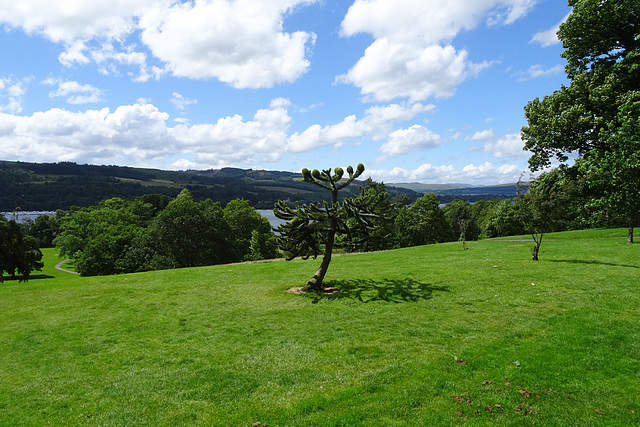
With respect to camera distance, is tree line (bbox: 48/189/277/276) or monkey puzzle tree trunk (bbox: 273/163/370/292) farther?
tree line (bbox: 48/189/277/276)

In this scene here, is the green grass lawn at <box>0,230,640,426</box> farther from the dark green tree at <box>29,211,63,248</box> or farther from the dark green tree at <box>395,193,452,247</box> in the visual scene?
the dark green tree at <box>29,211,63,248</box>

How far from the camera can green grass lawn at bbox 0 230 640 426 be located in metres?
6.54

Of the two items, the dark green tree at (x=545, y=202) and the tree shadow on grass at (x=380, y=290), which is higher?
the dark green tree at (x=545, y=202)

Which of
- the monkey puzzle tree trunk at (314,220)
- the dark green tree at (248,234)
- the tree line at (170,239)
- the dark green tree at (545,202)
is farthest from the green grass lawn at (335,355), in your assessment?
the dark green tree at (248,234)

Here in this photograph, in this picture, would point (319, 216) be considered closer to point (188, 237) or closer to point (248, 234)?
point (188, 237)

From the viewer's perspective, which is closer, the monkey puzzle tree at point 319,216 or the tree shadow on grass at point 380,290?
the tree shadow on grass at point 380,290

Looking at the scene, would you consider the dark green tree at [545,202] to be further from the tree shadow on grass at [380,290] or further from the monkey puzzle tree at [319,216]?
the monkey puzzle tree at [319,216]

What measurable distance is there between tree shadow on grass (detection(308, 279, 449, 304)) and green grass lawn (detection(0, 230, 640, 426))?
125 mm

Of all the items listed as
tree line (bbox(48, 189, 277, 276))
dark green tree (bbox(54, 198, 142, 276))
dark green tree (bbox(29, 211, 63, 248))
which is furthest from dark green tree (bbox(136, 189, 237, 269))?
dark green tree (bbox(29, 211, 63, 248))

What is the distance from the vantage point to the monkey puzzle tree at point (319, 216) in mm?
15539

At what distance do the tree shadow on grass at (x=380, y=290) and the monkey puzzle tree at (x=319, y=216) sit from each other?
1.40m

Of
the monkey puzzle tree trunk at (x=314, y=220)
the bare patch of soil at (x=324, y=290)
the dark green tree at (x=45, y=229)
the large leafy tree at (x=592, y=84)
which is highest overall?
the large leafy tree at (x=592, y=84)

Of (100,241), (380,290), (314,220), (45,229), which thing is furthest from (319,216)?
(45,229)

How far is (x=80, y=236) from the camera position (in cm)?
5744
